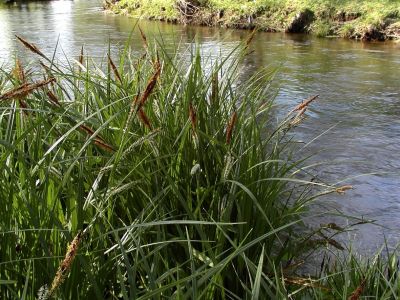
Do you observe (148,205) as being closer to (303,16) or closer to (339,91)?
(339,91)

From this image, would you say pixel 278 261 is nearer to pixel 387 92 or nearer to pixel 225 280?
pixel 225 280

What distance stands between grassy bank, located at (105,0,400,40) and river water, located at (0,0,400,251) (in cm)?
50

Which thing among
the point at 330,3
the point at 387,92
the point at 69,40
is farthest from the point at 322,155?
the point at 330,3

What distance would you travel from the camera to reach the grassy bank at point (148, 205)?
1.39 meters

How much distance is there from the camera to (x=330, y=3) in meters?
13.4

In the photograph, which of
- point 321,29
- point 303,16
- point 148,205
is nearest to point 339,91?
point 321,29

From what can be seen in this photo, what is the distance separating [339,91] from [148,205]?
679cm

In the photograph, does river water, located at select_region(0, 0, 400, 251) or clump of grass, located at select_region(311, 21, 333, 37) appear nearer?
river water, located at select_region(0, 0, 400, 251)

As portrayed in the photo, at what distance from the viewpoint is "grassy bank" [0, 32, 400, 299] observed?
1.39 metres

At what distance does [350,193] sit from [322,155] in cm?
106

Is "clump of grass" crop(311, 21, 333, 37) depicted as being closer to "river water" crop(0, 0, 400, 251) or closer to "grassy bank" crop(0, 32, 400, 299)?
"river water" crop(0, 0, 400, 251)

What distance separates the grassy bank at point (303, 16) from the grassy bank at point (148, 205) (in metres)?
10.5

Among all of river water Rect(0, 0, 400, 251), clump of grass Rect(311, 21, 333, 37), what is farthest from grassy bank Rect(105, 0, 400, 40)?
river water Rect(0, 0, 400, 251)

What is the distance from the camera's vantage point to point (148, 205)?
1.61 metres
